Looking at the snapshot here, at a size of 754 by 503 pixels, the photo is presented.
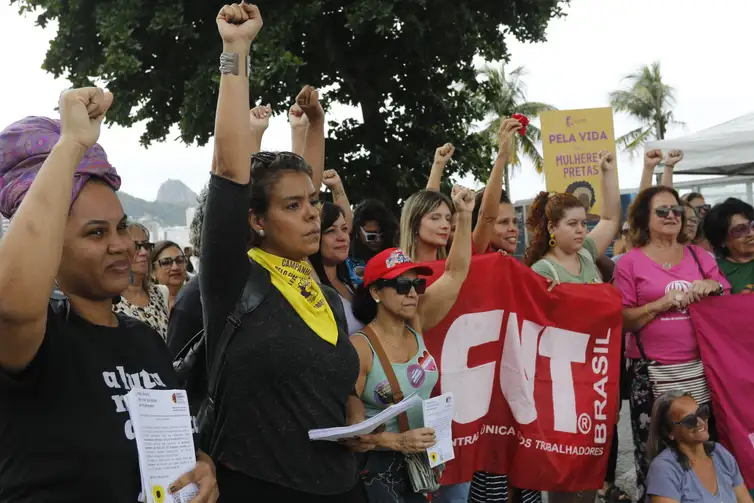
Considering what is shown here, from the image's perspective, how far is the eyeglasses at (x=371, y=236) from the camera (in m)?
4.68

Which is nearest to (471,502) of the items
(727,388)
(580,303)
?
(580,303)

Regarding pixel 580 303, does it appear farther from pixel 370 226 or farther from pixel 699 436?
pixel 370 226

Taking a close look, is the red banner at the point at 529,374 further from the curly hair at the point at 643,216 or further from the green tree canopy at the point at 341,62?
the green tree canopy at the point at 341,62

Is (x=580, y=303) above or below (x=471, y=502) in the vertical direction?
above

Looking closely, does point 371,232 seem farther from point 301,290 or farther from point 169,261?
point 301,290

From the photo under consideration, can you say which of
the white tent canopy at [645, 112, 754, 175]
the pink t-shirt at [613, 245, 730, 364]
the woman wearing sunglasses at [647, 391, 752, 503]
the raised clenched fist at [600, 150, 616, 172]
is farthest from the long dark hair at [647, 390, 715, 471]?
the white tent canopy at [645, 112, 754, 175]

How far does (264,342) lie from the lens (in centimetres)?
220

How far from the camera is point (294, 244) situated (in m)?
2.41

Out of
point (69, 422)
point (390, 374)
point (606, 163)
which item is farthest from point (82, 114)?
point (606, 163)

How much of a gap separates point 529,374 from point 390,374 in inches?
62.4

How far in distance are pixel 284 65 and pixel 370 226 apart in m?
7.46

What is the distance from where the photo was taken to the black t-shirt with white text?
1.53 meters

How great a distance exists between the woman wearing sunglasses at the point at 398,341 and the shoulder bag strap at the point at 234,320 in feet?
→ 2.06

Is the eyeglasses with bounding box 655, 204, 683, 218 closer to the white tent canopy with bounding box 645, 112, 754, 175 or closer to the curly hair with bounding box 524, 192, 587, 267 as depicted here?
the curly hair with bounding box 524, 192, 587, 267
